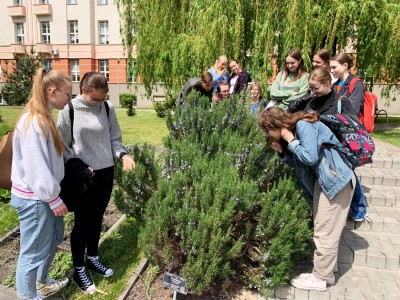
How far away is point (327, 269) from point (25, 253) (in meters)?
2.51

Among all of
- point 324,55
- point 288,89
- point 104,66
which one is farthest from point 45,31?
point 324,55

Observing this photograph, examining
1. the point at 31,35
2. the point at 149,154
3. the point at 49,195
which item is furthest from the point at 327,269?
the point at 31,35

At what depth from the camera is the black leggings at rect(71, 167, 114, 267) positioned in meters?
3.05

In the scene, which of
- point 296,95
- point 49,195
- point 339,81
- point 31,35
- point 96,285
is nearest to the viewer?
point 49,195

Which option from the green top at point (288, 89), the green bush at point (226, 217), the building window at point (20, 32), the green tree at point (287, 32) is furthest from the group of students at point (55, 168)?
the building window at point (20, 32)

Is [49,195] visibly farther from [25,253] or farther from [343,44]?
[343,44]

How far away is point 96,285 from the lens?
10.7 feet

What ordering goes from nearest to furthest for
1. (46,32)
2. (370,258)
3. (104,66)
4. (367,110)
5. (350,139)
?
(350,139), (370,258), (367,110), (104,66), (46,32)

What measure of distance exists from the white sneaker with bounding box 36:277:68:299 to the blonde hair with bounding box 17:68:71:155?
4.06 ft

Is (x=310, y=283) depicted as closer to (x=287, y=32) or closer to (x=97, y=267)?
(x=97, y=267)

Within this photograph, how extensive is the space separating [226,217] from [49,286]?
1690 millimetres

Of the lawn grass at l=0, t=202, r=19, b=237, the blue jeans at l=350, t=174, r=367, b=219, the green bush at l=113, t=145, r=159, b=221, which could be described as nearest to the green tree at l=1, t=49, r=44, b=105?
the lawn grass at l=0, t=202, r=19, b=237

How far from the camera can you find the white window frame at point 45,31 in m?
32.5

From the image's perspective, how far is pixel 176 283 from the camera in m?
2.74
